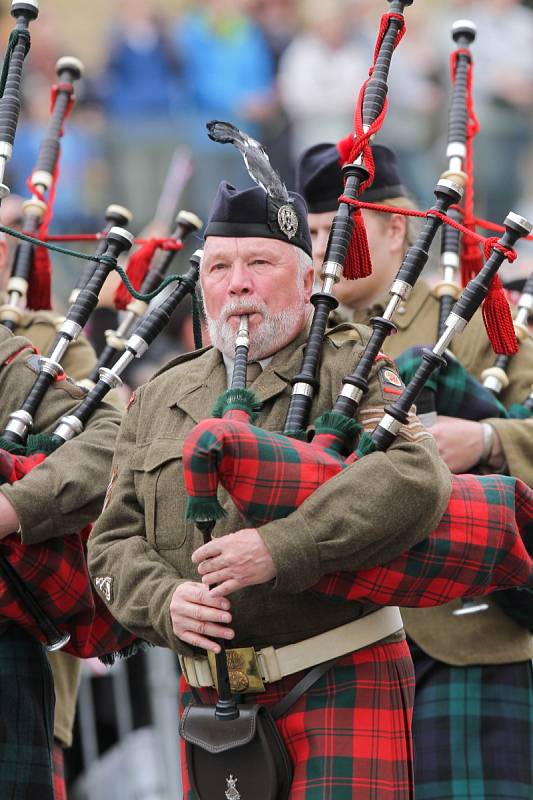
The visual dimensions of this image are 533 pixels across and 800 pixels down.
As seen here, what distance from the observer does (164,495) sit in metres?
2.89

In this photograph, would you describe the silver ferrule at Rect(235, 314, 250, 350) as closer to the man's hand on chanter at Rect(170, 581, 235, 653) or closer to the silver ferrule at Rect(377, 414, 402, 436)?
the silver ferrule at Rect(377, 414, 402, 436)

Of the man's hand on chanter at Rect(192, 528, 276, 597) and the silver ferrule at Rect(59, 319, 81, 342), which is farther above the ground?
the silver ferrule at Rect(59, 319, 81, 342)

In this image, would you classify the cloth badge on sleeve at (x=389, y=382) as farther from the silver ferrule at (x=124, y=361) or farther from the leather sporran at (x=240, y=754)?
the silver ferrule at (x=124, y=361)

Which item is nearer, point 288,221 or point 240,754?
point 240,754

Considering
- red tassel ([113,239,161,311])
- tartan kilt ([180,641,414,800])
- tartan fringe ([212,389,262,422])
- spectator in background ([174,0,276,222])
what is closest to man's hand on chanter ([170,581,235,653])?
tartan kilt ([180,641,414,800])

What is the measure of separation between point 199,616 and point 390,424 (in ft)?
1.75

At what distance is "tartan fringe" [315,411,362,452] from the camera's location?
276cm

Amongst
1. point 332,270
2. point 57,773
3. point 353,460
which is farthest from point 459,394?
point 57,773

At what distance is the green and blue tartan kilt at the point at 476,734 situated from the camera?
359cm

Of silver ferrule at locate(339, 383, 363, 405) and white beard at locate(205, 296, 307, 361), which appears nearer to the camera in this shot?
→ silver ferrule at locate(339, 383, 363, 405)

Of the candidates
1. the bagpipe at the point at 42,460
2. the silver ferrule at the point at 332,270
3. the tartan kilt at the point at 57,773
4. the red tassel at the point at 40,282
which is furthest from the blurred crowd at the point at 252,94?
the silver ferrule at the point at 332,270

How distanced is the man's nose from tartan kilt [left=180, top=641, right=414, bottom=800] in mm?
802

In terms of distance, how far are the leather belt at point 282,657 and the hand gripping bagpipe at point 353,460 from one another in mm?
111

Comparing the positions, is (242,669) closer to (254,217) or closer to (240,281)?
(240,281)
